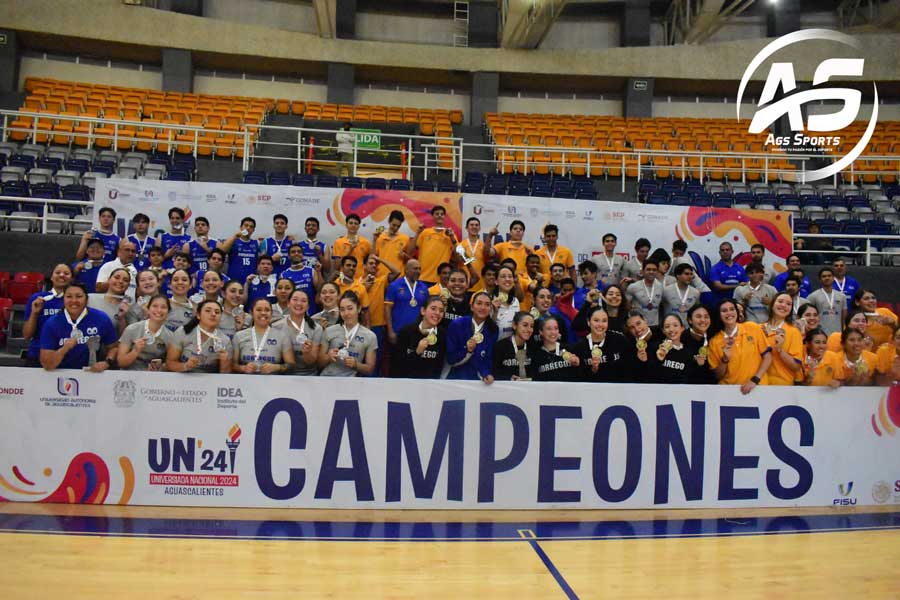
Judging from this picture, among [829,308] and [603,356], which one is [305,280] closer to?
[603,356]

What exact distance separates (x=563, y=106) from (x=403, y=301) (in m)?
18.0

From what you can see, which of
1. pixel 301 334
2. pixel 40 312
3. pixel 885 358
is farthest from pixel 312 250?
pixel 885 358

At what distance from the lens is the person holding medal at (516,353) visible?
6.11m

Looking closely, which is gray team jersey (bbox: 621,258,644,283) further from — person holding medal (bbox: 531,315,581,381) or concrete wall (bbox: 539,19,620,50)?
concrete wall (bbox: 539,19,620,50)

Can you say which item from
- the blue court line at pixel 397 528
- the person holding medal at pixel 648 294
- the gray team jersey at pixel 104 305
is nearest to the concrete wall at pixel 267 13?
the gray team jersey at pixel 104 305

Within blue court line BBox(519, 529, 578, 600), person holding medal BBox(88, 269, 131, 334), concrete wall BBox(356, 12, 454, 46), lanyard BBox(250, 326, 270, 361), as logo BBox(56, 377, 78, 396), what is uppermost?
concrete wall BBox(356, 12, 454, 46)

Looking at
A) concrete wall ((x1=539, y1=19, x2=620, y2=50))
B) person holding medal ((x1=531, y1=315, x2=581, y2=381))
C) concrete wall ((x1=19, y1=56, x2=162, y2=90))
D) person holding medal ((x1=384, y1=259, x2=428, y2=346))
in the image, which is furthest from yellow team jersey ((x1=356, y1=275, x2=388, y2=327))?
concrete wall ((x1=539, y1=19, x2=620, y2=50))

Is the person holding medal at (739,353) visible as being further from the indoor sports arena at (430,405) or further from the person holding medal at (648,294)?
the person holding medal at (648,294)

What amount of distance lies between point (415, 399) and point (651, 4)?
74.3ft

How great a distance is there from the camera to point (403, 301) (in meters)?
7.72

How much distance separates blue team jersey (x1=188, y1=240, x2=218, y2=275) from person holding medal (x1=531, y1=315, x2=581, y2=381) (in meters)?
5.15

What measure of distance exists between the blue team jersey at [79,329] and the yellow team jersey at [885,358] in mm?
7391

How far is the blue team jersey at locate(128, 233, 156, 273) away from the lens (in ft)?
28.4

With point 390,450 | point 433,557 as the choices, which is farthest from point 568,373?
point 433,557
